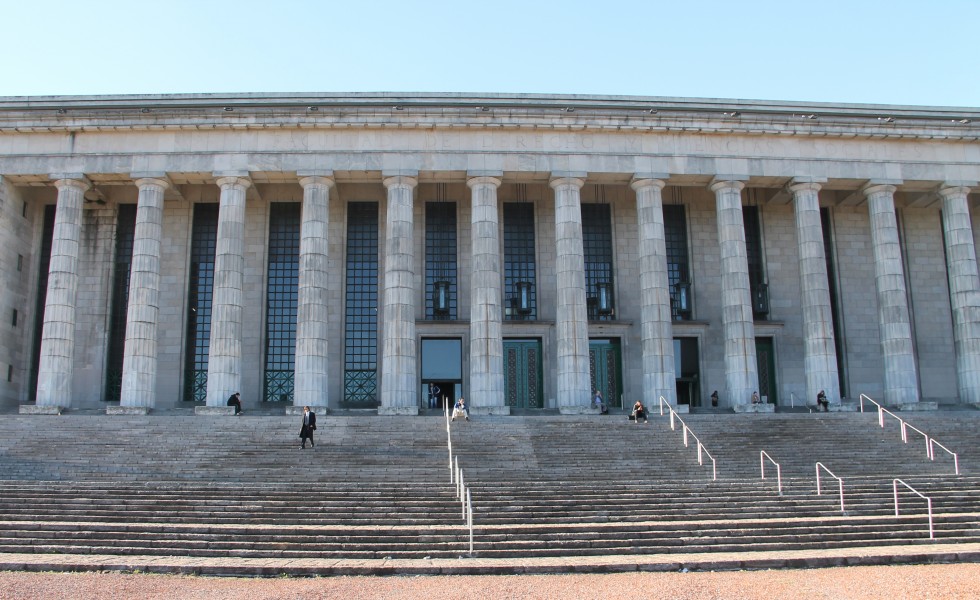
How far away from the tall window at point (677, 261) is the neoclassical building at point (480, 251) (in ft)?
0.37

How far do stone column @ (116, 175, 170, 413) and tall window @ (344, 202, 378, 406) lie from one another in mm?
7138

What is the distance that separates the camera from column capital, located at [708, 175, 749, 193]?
1288 inches

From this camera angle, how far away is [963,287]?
107ft

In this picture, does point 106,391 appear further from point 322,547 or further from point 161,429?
point 322,547

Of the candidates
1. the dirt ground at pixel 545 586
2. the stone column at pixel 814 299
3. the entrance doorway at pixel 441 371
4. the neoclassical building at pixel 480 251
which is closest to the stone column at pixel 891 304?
the neoclassical building at pixel 480 251

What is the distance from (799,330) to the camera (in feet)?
118

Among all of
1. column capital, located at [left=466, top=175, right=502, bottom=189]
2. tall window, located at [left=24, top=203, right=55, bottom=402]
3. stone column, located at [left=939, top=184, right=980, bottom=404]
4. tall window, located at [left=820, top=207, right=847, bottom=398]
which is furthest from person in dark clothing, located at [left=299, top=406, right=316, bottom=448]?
stone column, located at [left=939, top=184, right=980, bottom=404]

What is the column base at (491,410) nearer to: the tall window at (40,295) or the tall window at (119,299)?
the tall window at (119,299)

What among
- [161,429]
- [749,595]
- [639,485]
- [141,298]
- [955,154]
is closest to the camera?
[749,595]

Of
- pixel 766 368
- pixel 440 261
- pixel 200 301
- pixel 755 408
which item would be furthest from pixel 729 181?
pixel 200 301

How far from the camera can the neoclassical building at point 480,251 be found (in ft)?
103

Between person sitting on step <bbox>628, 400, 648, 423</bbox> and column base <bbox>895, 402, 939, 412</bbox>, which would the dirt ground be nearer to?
person sitting on step <bbox>628, 400, 648, 423</bbox>

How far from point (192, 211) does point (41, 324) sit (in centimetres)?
707

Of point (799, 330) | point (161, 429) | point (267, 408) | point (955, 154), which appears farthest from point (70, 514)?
point (955, 154)
